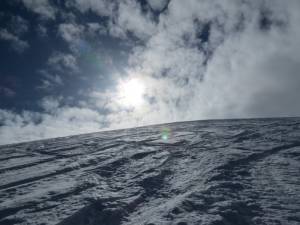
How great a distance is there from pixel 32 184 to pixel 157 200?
157cm

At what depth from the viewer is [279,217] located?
2.03 metres

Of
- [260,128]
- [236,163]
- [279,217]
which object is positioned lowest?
[279,217]

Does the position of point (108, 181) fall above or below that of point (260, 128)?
below

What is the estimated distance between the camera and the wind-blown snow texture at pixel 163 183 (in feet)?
7.31

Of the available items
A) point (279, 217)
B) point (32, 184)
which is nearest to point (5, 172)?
point (32, 184)

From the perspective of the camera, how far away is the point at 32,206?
2600mm

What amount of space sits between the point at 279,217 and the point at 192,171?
130 cm

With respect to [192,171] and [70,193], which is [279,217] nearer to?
[192,171]

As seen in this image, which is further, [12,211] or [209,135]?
[209,135]

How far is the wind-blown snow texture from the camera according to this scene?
2.23 metres

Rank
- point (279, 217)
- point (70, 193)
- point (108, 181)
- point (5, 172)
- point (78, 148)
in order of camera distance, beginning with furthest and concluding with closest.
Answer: point (78, 148)
point (5, 172)
point (108, 181)
point (70, 193)
point (279, 217)

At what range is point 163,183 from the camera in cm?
297

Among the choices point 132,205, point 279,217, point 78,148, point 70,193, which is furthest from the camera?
point 78,148

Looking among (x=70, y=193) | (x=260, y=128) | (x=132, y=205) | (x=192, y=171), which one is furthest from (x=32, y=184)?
(x=260, y=128)
